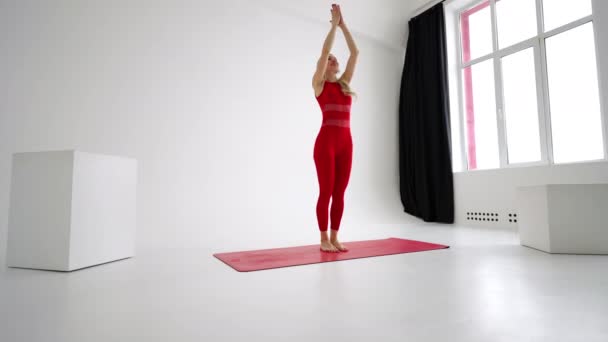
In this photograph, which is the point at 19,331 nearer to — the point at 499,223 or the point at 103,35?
the point at 103,35

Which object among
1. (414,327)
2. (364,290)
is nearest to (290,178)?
(364,290)

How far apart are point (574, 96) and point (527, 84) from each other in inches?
20.0

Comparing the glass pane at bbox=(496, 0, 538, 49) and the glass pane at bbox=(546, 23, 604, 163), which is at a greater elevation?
the glass pane at bbox=(496, 0, 538, 49)

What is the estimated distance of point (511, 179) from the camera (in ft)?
12.5

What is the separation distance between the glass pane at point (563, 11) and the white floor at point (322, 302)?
2.76 m

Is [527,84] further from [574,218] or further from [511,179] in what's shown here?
[574,218]

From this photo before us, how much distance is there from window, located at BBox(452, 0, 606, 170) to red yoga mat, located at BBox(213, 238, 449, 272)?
2.18 meters

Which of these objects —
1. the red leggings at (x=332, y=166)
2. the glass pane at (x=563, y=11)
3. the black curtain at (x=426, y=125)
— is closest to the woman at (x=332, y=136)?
the red leggings at (x=332, y=166)

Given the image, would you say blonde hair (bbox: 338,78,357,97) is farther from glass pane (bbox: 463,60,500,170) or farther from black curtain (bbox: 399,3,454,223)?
glass pane (bbox: 463,60,500,170)

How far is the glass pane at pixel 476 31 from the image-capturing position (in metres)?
4.46

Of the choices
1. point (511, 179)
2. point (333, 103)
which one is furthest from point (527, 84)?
point (333, 103)

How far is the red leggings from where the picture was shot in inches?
94.2

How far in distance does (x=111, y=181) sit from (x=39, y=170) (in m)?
0.38

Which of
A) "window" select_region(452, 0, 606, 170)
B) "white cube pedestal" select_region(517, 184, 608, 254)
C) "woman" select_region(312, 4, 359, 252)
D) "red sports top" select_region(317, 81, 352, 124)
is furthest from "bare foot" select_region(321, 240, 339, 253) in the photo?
"window" select_region(452, 0, 606, 170)
